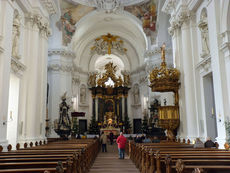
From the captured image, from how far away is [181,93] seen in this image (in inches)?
437

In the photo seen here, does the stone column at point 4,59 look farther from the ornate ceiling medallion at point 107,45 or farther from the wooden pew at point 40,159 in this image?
the ornate ceiling medallion at point 107,45

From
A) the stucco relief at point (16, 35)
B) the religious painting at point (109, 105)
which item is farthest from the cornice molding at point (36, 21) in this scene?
the religious painting at point (109, 105)

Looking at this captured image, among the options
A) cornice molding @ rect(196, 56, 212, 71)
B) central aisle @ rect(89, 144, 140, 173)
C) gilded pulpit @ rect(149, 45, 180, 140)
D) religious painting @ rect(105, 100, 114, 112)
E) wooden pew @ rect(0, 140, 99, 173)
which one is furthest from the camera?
religious painting @ rect(105, 100, 114, 112)

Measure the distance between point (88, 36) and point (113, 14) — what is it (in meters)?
4.54

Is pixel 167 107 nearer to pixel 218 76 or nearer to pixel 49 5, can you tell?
pixel 218 76

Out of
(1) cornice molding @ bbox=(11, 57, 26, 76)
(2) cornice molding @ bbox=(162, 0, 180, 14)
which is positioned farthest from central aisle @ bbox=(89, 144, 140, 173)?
(2) cornice molding @ bbox=(162, 0, 180, 14)

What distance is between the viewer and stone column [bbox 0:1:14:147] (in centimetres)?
792

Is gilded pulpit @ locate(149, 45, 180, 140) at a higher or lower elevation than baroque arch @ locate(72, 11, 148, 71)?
lower

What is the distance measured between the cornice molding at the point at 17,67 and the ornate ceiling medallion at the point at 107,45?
16809mm

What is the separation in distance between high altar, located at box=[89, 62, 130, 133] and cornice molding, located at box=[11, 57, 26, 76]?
52.6ft

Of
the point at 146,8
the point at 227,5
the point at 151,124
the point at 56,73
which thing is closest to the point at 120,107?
the point at 151,124

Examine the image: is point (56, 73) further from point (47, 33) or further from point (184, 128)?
point (184, 128)

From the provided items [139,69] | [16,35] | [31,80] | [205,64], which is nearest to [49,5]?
[16,35]

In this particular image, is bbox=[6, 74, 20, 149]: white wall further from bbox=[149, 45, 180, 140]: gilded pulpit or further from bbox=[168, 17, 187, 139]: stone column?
bbox=[168, 17, 187, 139]: stone column
